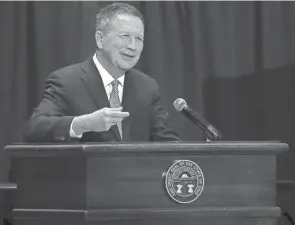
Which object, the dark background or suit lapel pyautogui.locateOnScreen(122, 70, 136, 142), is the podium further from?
the dark background

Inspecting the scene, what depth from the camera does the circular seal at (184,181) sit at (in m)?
2.09

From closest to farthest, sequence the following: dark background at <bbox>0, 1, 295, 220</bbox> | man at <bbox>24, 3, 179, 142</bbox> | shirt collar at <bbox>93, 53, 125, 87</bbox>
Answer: man at <bbox>24, 3, 179, 142</bbox>, shirt collar at <bbox>93, 53, 125, 87</bbox>, dark background at <bbox>0, 1, 295, 220</bbox>

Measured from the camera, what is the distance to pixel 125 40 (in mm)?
2605

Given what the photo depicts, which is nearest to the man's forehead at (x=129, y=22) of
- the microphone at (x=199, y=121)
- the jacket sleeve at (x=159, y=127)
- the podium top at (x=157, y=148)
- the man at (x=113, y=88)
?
the man at (x=113, y=88)

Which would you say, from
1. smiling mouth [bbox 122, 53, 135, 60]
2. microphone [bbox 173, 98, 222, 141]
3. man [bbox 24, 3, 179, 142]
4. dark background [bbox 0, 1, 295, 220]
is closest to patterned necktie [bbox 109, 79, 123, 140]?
man [bbox 24, 3, 179, 142]

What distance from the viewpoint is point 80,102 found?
253cm

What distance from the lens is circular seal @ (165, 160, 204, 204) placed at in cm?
209

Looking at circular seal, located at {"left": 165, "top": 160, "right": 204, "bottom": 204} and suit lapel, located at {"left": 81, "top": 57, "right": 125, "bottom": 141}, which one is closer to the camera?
circular seal, located at {"left": 165, "top": 160, "right": 204, "bottom": 204}

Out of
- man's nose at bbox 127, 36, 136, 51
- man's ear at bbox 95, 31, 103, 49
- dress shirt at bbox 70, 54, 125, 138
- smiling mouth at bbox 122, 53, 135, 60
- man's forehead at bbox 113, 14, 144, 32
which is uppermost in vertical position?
man's forehead at bbox 113, 14, 144, 32

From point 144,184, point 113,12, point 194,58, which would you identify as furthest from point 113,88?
point 194,58

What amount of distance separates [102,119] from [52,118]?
1.09 ft

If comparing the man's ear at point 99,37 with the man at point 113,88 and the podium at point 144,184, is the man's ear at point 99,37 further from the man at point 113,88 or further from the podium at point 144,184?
the podium at point 144,184

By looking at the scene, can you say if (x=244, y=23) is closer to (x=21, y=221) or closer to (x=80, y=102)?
(x=80, y=102)

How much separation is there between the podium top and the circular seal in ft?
0.14
